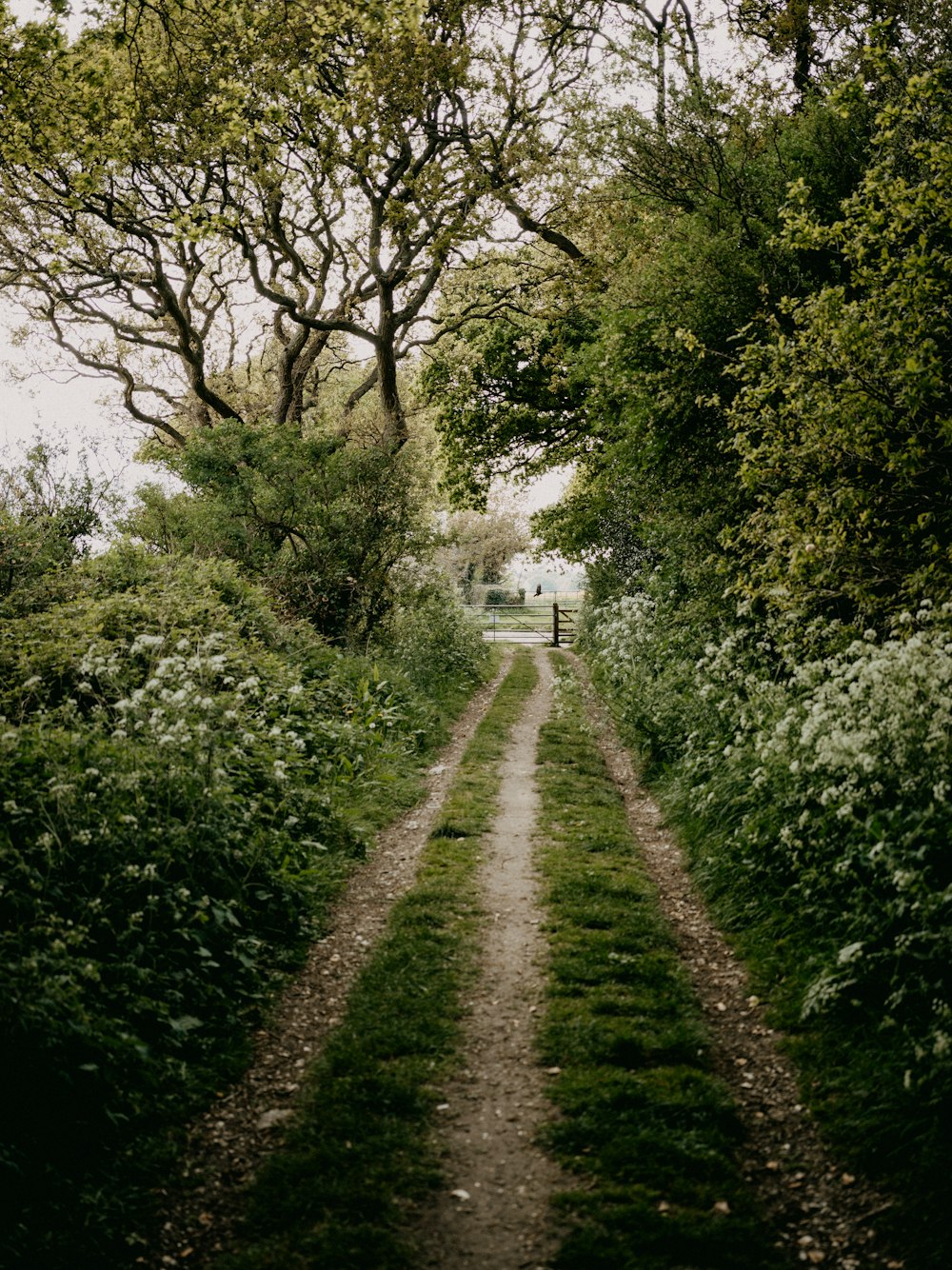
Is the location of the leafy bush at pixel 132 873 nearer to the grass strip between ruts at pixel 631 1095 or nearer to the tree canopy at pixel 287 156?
the grass strip between ruts at pixel 631 1095

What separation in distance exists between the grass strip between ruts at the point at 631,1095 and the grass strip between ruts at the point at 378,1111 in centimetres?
69

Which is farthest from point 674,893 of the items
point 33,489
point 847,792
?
point 33,489

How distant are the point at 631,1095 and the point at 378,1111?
1.41m

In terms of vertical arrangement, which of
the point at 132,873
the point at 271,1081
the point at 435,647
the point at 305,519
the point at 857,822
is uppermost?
the point at 305,519

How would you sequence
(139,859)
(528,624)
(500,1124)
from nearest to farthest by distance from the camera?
(500,1124) < (139,859) < (528,624)

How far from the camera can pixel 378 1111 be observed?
4750 mm

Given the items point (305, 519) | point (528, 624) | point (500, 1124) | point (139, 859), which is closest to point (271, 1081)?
point (500, 1124)

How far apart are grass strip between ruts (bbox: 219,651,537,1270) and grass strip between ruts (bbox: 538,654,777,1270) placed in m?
0.69

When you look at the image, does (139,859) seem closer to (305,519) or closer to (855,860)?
(855,860)

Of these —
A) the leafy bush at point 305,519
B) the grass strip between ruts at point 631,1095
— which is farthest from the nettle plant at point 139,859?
the leafy bush at point 305,519

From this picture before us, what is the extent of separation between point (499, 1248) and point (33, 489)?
1389 centimetres

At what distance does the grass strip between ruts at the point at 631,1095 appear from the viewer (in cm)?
379

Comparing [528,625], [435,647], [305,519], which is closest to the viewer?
[305,519]

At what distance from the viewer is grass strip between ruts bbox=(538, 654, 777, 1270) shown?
149 inches
